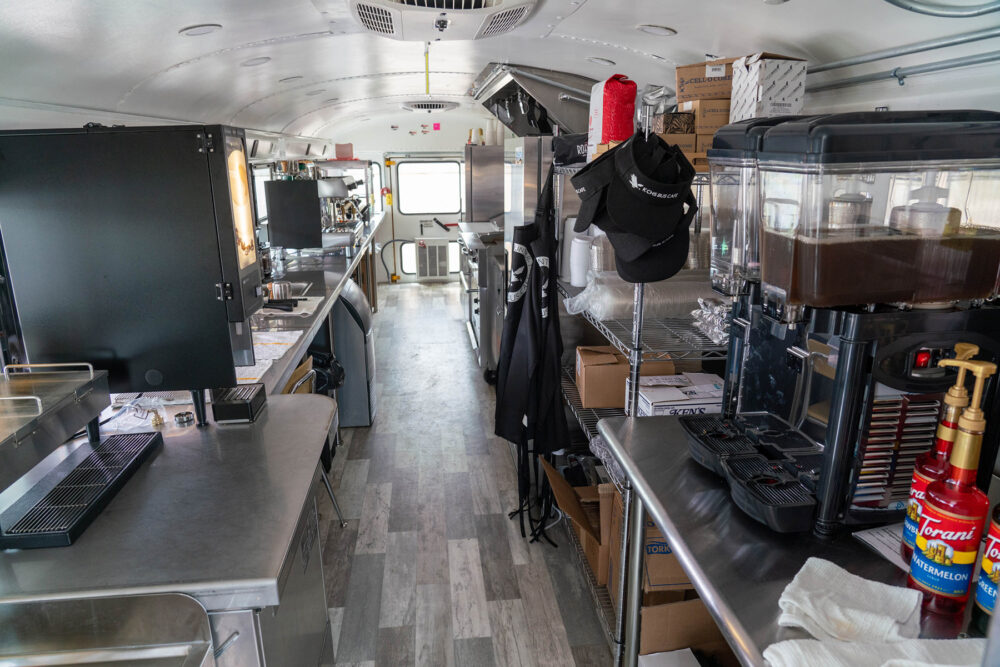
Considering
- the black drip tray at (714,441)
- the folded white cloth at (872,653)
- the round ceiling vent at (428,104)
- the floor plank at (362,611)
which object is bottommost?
the floor plank at (362,611)

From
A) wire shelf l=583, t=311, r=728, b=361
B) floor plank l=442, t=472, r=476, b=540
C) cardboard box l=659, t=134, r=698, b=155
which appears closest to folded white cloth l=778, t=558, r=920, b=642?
wire shelf l=583, t=311, r=728, b=361

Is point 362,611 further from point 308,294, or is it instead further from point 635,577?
point 308,294

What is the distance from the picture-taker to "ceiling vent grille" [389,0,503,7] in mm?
2680

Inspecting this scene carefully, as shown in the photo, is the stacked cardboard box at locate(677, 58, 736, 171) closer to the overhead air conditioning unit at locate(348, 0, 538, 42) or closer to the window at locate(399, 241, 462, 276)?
the overhead air conditioning unit at locate(348, 0, 538, 42)

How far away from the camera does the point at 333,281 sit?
4.64 metres

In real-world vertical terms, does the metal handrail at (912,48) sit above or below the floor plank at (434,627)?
above

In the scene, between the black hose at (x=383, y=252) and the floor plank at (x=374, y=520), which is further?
the black hose at (x=383, y=252)

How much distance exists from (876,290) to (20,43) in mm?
3092

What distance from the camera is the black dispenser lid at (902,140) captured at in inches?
48.8

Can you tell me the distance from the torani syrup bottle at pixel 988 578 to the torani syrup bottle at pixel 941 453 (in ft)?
0.36

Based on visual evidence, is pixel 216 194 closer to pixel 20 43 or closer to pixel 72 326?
pixel 72 326

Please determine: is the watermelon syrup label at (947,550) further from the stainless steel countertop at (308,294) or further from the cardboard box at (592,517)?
the stainless steel countertop at (308,294)

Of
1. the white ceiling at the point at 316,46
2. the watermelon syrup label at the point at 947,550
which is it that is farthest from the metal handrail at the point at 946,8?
the watermelon syrup label at the point at 947,550

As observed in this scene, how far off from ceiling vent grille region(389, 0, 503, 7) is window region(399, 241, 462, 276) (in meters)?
7.40
